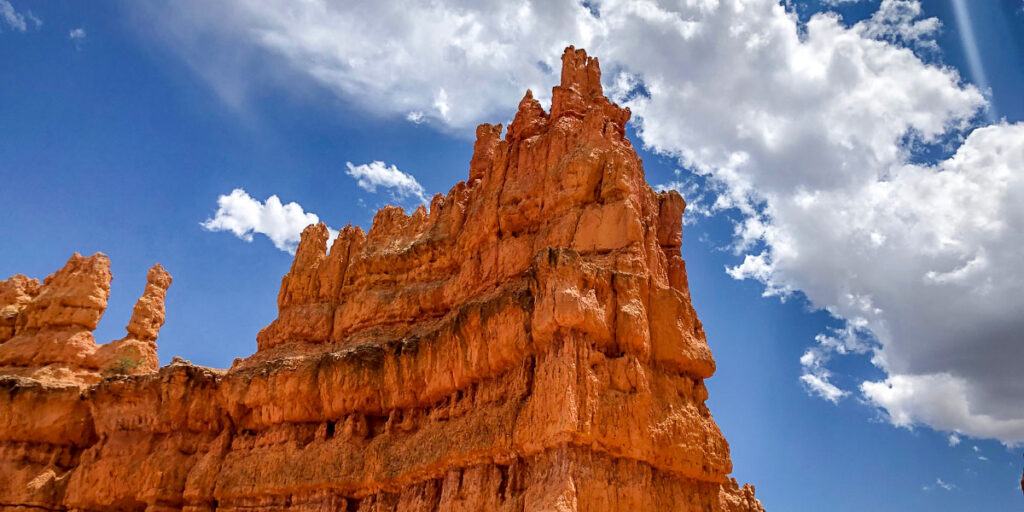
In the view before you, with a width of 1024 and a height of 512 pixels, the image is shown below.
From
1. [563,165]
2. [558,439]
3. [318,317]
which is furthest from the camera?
[318,317]

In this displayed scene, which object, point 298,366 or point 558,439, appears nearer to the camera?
point 558,439

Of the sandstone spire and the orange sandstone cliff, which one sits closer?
the orange sandstone cliff

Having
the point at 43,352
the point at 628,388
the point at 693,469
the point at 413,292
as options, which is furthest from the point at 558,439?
the point at 43,352

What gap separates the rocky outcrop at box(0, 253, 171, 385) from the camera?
1663 inches

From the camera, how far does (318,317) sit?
40281mm

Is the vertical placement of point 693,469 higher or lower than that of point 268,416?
lower

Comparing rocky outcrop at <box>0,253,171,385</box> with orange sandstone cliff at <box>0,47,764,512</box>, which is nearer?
orange sandstone cliff at <box>0,47,764,512</box>

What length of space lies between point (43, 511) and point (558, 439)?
26.5m

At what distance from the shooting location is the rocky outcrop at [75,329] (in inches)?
1663

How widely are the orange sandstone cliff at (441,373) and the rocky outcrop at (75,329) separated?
118mm

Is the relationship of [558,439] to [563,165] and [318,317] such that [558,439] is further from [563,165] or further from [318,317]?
[318,317]

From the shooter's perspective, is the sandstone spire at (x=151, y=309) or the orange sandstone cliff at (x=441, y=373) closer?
the orange sandstone cliff at (x=441, y=373)

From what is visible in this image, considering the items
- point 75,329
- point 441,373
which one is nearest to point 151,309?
point 75,329

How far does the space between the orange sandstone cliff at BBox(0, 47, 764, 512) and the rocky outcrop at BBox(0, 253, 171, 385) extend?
0.12 metres
